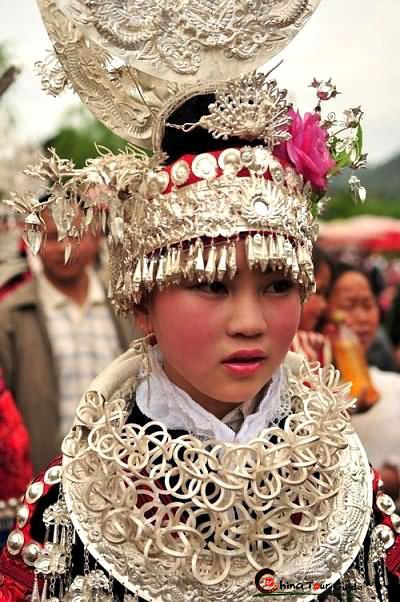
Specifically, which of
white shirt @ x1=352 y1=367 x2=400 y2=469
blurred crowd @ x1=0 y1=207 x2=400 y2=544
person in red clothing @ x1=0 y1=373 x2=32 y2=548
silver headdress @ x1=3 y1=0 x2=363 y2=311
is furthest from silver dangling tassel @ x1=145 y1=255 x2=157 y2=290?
white shirt @ x1=352 y1=367 x2=400 y2=469

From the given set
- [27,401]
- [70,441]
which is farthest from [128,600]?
[27,401]

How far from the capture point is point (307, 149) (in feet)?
7.06

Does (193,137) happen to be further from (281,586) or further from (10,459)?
(10,459)

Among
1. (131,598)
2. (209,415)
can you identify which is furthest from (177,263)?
(131,598)

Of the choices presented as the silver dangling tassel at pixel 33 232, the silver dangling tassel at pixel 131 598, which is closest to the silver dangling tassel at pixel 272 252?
the silver dangling tassel at pixel 33 232

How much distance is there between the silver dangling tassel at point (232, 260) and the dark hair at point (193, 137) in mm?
232

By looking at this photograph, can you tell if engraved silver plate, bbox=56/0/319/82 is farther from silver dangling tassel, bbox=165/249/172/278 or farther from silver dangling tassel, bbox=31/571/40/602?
silver dangling tassel, bbox=31/571/40/602

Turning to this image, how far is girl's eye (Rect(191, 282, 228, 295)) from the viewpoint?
2049 mm

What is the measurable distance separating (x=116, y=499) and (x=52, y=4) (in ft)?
3.48

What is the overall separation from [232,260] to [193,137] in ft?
1.01

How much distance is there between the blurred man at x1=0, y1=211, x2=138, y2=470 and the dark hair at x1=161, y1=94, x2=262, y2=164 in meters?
2.28

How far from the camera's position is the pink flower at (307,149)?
2.14 metres

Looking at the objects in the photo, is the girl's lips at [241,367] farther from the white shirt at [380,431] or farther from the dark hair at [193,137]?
the white shirt at [380,431]

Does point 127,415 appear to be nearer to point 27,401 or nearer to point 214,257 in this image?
point 214,257
